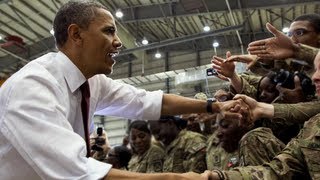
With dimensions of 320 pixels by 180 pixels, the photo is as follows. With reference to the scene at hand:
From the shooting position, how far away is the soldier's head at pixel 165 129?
4656mm

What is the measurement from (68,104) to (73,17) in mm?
533

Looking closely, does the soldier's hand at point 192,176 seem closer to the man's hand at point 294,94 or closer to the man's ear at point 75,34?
the man's ear at point 75,34

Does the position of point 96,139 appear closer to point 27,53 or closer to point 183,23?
point 183,23

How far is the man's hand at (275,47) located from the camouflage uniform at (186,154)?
1466mm

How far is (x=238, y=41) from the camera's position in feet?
42.4

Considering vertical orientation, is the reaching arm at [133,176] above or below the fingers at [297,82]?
below

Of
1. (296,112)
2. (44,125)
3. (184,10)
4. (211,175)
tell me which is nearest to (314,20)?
(296,112)

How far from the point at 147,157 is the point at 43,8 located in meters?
6.92

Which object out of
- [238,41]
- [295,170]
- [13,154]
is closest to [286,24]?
[238,41]

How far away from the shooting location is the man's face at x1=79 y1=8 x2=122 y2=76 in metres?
2.29

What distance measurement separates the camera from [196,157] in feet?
13.4

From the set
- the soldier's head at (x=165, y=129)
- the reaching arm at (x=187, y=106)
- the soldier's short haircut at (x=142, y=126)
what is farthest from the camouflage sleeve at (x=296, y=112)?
the soldier's short haircut at (x=142, y=126)

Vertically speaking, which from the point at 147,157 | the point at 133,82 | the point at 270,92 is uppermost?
the point at 133,82

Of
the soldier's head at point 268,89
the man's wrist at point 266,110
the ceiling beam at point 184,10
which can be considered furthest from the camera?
the ceiling beam at point 184,10
